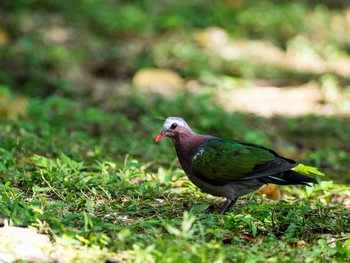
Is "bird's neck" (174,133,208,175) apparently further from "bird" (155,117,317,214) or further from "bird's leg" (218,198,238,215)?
"bird's leg" (218,198,238,215)

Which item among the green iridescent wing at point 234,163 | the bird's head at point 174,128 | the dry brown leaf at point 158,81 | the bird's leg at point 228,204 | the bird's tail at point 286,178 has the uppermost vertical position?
the bird's head at point 174,128

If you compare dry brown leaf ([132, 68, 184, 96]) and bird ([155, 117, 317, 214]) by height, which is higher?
bird ([155, 117, 317, 214])

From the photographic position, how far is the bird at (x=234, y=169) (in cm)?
502

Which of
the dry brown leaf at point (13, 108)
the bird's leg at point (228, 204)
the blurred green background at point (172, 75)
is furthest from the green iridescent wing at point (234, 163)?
the dry brown leaf at point (13, 108)

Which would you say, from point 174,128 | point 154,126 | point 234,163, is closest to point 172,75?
point 154,126

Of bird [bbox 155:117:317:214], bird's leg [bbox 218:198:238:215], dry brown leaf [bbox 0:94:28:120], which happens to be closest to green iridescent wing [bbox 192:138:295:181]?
bird [bbox 155:117:317:214]

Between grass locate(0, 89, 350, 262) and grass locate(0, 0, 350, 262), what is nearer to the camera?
grass locate(0, 89, 350, 262)

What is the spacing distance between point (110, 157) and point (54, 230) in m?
2.42

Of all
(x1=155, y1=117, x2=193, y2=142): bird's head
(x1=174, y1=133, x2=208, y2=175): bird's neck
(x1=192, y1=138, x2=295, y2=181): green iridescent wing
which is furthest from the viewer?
(x1=155, y1=117, x2=193, y2=142): bird's head

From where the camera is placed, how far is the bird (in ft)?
16.5

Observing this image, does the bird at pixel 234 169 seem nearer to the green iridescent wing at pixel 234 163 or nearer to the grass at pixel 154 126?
the green iridescent wing at pixel 234 163

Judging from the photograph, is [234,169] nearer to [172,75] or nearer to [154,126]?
[154,126]

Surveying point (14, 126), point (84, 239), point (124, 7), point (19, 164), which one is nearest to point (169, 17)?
point (124, 7)

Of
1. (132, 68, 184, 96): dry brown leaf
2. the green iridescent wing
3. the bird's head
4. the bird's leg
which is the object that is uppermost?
the bird's head
